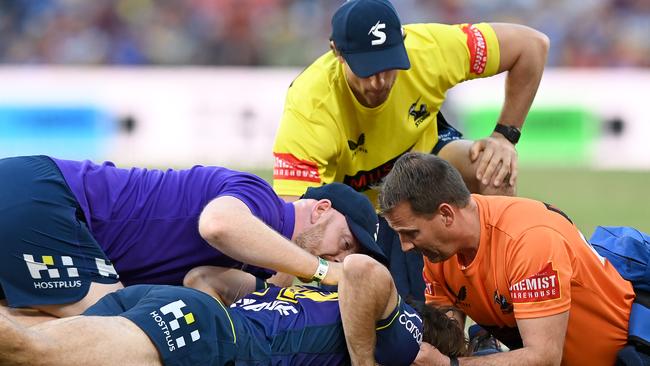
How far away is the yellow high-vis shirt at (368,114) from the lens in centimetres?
654

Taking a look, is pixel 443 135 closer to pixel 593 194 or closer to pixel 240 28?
pixel 593 194

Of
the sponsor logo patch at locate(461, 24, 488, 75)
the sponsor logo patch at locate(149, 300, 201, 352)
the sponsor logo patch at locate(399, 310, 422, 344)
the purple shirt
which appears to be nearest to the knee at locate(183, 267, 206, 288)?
the purple shirt

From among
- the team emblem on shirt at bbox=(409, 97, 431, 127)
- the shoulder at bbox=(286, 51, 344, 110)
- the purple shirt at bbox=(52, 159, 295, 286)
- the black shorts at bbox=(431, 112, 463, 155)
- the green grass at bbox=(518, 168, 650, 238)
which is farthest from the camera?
the green grass at bbox=(518, 168, 650, 238)

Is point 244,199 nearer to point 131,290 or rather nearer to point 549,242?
point 131,290

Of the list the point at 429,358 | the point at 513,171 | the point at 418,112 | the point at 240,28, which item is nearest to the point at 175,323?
the point at 429,358

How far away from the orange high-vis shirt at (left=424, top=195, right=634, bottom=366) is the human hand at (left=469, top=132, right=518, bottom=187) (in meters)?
1.28

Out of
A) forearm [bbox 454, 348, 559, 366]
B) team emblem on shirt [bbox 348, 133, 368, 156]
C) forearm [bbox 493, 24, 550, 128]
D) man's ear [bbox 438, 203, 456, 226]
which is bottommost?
forearm [bbox 454, 348, 559, 366]

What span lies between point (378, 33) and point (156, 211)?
169 centimetres

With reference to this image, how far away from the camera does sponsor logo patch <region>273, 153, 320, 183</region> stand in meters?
6.48

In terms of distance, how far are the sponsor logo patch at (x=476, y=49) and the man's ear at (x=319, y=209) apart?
5.86 feet

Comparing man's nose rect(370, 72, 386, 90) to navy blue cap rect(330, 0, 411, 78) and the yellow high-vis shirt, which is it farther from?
the yellow high-vis shirt

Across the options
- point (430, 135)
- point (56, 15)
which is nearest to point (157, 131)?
point (56, 15)

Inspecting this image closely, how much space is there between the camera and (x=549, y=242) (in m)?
5.20

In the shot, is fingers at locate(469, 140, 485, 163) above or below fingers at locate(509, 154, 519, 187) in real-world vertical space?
above
